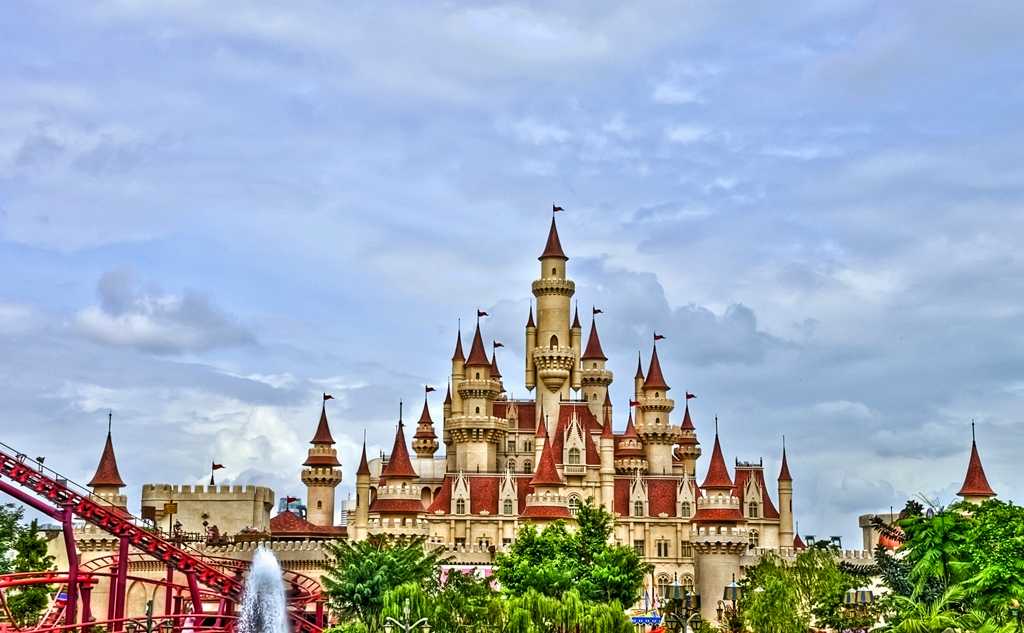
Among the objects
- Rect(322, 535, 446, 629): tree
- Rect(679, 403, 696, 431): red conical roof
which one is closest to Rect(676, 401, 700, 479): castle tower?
Rect(679, 403, 696, 431): red conical roof

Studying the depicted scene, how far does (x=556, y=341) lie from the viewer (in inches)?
3944

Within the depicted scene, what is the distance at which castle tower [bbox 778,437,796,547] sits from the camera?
95625mm

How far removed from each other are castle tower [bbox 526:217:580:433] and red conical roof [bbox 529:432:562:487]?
549 inches

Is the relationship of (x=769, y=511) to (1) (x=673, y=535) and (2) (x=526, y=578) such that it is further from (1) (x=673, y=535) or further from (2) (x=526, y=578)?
(2) (x=526, y=578)

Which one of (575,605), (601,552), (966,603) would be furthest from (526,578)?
(966,603)

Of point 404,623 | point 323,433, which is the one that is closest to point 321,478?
point 323,433

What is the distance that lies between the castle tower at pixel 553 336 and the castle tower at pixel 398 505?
52.7 feet

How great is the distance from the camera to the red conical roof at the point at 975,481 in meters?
86.2

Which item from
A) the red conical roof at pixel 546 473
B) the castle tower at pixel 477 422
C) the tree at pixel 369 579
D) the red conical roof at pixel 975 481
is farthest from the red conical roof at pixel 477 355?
the tree at pixel 369 579

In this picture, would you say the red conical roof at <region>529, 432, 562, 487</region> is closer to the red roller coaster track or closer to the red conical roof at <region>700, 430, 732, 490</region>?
the red conical roof at <region>700, 430, 732, 490</region>

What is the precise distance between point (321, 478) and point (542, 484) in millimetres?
14951

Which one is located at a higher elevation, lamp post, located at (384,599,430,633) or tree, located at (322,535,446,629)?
tree, located at (322,535,446,629)

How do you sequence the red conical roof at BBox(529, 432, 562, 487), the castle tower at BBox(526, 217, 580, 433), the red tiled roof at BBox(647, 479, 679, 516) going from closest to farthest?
the red conical roof at BBox(529, 432, 562, 487)
the red tiled roof at BBox(647, 479, 679, 516)
the castle tower at BBox(526, 217, 580, 433)

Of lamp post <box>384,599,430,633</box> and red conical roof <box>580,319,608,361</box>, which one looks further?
red conical roof <box>580,319,608,361</box>
